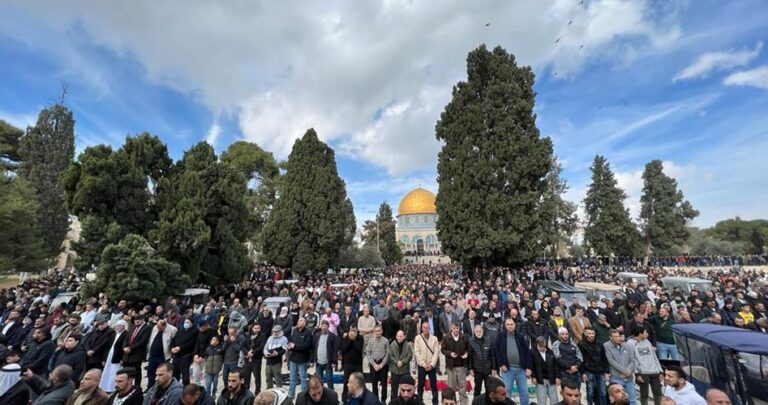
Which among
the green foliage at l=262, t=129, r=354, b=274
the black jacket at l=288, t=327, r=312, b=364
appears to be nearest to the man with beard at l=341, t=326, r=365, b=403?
the black jacket at l=288, t=327, r=312, b=364

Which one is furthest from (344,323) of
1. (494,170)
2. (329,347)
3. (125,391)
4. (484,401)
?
(494,170)

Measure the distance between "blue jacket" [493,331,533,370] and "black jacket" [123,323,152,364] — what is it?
6.19m

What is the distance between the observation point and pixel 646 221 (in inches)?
1503

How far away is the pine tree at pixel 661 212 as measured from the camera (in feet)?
121

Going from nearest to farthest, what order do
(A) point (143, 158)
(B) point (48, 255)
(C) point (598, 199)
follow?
(A) point (143, 158), (B) point (48, 255), (C) point (598, 199)

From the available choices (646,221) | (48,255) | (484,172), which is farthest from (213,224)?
(646,221)

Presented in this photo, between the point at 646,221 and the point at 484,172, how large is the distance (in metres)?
27.3

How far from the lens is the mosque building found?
2714 inches

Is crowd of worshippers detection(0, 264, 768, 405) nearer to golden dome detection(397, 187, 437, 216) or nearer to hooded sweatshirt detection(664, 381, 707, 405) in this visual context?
hooded sweatshirt detection(664, 381, 707, 405)

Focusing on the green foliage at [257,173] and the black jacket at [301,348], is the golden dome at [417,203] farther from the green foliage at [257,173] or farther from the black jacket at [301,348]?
the black jacket at [301,348]

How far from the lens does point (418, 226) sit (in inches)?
2753

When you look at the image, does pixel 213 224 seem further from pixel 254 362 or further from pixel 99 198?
pixel 254 362

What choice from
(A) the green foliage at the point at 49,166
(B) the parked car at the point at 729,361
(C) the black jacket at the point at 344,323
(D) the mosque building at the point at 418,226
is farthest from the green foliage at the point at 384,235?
(B) the parked car at the point at 729,361

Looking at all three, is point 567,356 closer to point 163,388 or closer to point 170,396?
point 170,396
